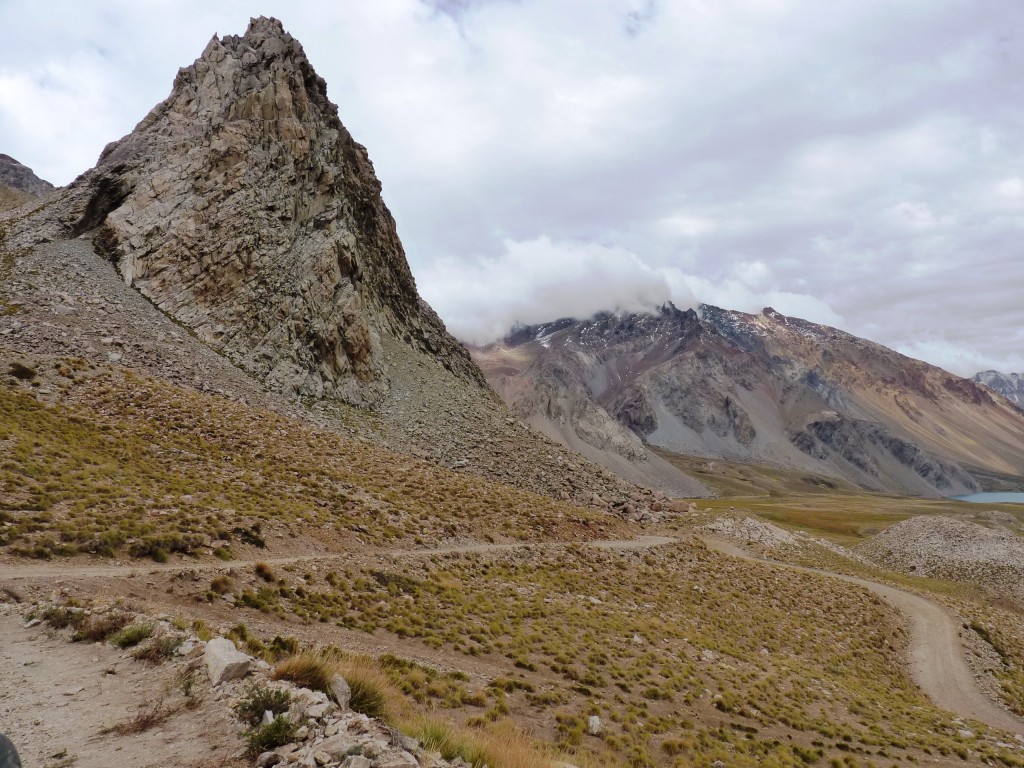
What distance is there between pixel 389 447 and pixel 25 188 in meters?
174

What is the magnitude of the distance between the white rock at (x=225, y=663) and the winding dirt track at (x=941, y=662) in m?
31.7

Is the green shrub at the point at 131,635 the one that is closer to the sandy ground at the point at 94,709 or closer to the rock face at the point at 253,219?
the sandy ground at the point at 94,709

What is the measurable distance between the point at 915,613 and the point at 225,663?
51.5 meters

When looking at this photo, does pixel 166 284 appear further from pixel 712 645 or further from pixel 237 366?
pixel 712 645

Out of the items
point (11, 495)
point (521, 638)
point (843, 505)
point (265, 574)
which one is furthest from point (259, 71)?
point (843, 505)

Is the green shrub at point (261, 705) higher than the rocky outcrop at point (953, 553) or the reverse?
higher

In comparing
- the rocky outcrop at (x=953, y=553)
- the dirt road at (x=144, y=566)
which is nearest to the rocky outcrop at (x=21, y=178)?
the dirt road at (x=144, y=566)

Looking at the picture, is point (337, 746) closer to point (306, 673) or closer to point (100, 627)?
point (306, 673)

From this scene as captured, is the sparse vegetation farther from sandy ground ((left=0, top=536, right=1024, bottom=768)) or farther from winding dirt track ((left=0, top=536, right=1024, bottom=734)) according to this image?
winding dirt track ((left=0, top=536, right=1024, bottom=734))

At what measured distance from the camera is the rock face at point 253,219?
5312 centimetres

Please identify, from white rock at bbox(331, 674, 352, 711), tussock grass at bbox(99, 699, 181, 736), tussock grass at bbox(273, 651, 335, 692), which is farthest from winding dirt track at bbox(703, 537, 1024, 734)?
tussock grass at bbox(99, 699, 181, 736)

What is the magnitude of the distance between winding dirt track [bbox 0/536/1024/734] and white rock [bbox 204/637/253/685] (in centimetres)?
797

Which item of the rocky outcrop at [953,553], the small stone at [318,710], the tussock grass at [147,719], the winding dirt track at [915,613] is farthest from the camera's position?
the rocky outcrop at [953,553]

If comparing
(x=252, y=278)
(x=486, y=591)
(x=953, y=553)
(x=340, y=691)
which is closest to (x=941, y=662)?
(x=486, y=591)
